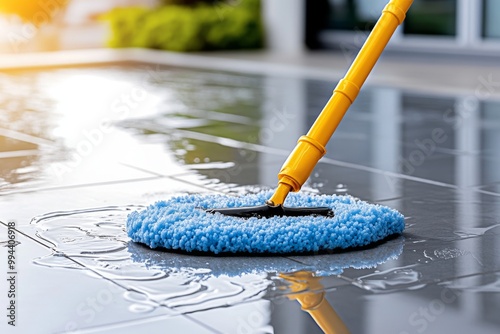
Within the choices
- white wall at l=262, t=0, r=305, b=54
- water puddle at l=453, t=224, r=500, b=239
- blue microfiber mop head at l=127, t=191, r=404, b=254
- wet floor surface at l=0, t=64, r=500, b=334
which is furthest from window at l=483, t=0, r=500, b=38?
blue microfiber mop head at l=127, t=191, r=404, b=254

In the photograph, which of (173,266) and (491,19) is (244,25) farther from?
(173,266)

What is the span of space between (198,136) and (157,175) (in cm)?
154

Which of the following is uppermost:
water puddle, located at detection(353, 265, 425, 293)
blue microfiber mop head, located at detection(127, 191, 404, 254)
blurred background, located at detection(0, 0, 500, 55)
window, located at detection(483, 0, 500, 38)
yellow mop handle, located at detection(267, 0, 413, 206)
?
blurred background, located at detection(0, 0, 500, 55)

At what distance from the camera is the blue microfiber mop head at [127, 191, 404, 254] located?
3.19m

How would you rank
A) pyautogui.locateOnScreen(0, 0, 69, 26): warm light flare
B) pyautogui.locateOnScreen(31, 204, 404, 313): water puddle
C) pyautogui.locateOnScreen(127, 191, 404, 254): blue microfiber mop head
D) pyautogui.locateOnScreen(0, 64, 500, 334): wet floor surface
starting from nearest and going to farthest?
pyautogui.locateOnScreen(0, 64, 500, 334): wet floor surface
pyautogui.locateOnScreen(31, 204, 404, 313): water puddle
pyautogui.locateOnScreen(127, 191, 404, 254): blue microfiber mop head
pyautogui.locateOnScreen(0, 0, 69, 26): warm light flare

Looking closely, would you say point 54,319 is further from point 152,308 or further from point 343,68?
point 343,68

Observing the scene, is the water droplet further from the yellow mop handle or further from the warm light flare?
the warm light flare

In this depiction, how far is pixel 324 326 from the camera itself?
8.16ft

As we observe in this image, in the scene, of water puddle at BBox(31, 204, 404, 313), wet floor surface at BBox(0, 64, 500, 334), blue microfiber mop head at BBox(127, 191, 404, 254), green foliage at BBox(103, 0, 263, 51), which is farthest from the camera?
green foliage at BBox(103, 0, 263, 51)

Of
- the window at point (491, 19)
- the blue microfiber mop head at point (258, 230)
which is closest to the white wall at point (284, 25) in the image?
the window at point (491, 19)

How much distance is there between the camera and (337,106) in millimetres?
3457

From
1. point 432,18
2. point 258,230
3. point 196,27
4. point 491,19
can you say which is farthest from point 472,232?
point 196,27

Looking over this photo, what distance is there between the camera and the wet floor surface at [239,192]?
8.55 feet

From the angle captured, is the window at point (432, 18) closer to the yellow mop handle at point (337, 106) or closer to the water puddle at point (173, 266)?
the yellow mop handle at point (337, 106)
